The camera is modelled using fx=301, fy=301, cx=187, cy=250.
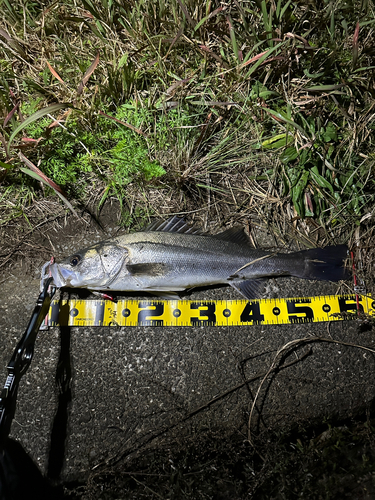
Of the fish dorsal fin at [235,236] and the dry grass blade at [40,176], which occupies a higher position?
the dry grass blade at [40,176]

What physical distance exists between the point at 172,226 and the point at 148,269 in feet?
1.91

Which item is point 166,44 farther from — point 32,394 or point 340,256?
point 32,394

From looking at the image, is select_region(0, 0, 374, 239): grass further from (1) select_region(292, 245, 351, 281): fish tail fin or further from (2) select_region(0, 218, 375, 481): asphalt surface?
(2) select_region(0, 218, 375, 481): asphalt surface

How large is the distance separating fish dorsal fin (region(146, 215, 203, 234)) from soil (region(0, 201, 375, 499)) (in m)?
0.76

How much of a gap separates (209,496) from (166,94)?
4183mm

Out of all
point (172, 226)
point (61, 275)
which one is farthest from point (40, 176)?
point (172, 226)

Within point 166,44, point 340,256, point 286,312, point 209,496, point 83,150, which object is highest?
point 166,44

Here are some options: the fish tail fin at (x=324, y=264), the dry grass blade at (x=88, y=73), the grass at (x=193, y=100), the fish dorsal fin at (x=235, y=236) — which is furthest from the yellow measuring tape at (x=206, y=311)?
the dry grass blade at (x=88, y=73)

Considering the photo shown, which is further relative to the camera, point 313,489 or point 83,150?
point 83,150

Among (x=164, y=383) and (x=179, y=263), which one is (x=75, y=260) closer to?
(x=179, y=263)

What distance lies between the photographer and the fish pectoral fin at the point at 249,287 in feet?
11.0

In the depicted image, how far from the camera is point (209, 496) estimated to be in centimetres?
287

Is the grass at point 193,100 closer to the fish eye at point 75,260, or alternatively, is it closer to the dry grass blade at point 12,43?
the dry grass blade at point 12,43

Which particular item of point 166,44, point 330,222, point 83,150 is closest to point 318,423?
point 330,222
